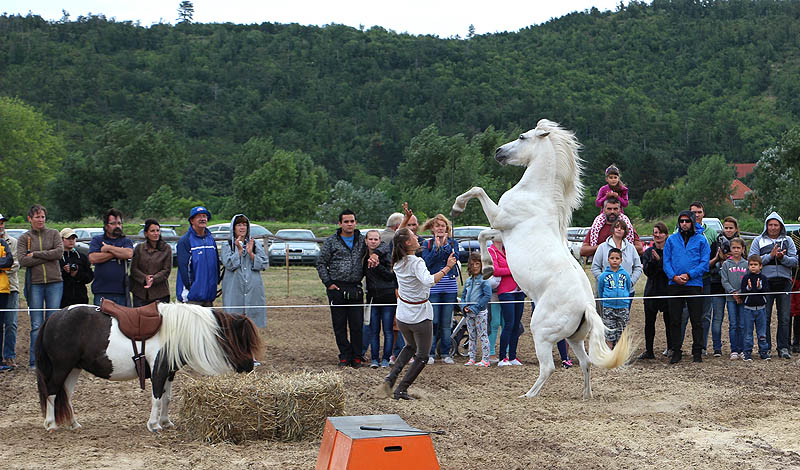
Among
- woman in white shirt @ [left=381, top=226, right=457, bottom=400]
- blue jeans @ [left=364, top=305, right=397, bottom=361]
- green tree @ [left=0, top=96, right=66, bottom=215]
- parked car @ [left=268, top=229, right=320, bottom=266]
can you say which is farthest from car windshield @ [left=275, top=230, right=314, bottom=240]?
green tree @ [left=0, top=96, right=66, bottom=215]

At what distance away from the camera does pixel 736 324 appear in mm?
9930

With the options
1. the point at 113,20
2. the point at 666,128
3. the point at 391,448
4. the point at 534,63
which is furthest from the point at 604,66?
the point at 391,448

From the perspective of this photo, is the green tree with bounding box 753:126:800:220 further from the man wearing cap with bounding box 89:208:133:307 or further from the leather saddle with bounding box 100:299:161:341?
the leather saddle with bounding box 100:299:161:341

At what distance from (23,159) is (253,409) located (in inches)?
2158

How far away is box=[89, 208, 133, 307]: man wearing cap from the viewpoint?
28.5 ft

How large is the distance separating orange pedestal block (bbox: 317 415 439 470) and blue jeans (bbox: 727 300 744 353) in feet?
22.0

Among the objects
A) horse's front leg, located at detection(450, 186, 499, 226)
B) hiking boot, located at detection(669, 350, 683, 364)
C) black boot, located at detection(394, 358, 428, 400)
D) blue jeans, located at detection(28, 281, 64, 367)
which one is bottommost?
hiking boot, located at detection(669, 350, 683, 364)

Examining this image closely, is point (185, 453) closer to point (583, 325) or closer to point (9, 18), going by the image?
point (583, 325)

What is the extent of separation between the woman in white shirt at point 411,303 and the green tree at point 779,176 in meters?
36.7

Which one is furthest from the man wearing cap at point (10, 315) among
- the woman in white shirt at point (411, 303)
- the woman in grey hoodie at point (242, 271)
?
the woman in white shirt at point (411, 303)

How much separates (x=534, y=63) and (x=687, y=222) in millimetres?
90914

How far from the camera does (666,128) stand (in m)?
79.2

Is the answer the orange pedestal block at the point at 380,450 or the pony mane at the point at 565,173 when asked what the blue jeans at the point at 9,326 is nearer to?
the orange pedestal block at the point at 380,450

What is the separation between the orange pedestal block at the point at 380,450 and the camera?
4.21m
